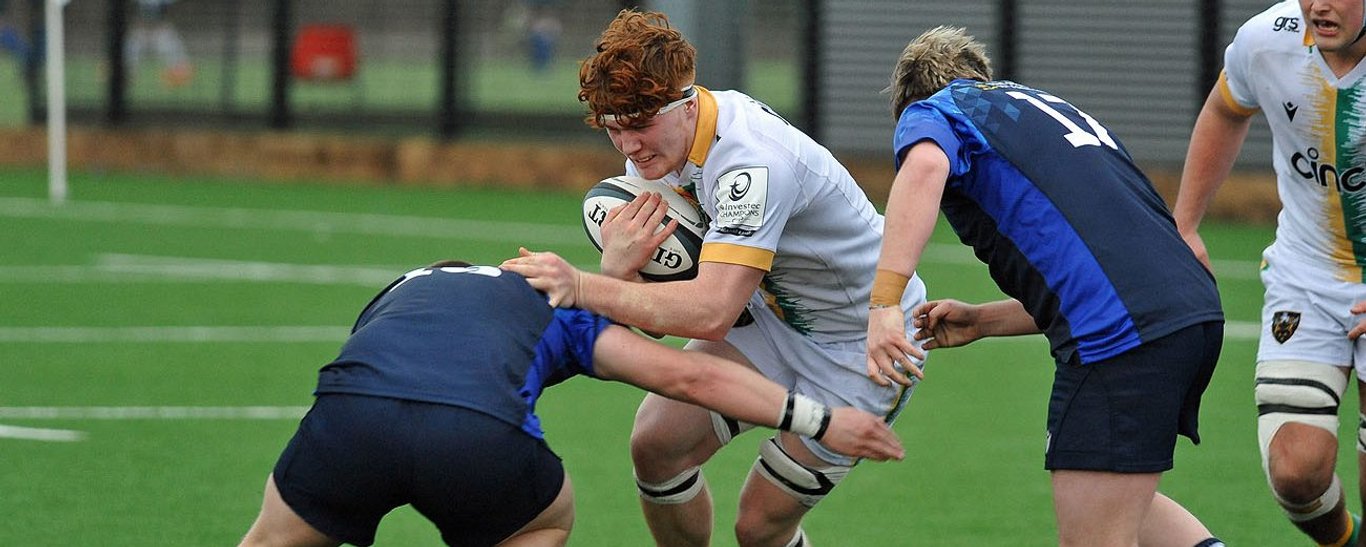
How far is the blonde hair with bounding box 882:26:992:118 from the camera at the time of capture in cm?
465

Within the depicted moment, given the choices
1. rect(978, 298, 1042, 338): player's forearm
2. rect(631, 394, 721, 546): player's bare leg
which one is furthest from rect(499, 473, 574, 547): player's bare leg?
rect(978, 298, 1042, 338): player's forearm

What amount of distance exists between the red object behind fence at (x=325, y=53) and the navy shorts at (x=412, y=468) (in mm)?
16802

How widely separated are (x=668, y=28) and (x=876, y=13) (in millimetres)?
13225

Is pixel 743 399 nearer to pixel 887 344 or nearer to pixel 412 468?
pixel 887 344

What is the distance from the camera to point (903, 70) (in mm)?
4711

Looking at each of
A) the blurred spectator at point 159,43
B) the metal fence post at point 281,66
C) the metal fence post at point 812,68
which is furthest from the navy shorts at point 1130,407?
the blurred spectator at point 159,43

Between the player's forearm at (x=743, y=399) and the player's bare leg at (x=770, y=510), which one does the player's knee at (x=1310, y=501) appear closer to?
the player's bare leg at (x=770, y=510)

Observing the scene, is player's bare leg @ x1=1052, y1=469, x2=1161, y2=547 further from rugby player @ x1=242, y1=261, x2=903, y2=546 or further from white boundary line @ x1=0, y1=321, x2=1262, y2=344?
white boundary line @ x1=0, y1=321, x2=1262, y2=344

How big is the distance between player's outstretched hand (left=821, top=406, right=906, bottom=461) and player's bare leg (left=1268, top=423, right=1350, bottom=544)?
1.59 m

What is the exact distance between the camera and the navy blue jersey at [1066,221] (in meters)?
4.29

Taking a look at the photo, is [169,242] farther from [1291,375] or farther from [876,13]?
[1291,375]

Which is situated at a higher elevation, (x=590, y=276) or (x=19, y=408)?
(x=590, y=276)

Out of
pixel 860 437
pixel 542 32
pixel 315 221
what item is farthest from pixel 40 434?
pixel 542 32

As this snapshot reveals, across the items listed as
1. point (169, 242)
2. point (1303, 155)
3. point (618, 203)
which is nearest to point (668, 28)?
point (618, 203)
